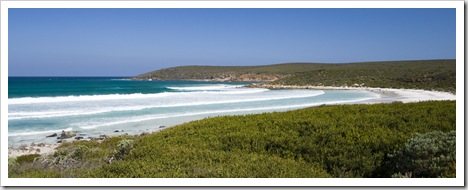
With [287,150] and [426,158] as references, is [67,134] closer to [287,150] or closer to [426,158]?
[287,150]

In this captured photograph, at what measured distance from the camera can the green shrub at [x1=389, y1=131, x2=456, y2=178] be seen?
563cm

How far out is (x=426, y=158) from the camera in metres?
5.79

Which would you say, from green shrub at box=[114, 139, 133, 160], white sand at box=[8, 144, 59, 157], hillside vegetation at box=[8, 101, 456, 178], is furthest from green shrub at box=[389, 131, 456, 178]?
white sand at box=[8, 144, 59, 157]

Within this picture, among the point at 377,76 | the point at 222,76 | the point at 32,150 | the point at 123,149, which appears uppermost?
the point at 222,76

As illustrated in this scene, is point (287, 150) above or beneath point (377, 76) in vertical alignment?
beneath

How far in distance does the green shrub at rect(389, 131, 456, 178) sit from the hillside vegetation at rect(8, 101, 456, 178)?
1 centimetres

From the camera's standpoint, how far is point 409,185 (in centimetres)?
550

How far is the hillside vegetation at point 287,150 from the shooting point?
5766 mm

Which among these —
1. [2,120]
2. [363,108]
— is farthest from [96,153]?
[363,108]

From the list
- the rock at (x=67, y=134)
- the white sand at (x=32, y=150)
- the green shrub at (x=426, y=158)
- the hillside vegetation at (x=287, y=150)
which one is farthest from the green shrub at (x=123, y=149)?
the rock at (x=67, y=134)

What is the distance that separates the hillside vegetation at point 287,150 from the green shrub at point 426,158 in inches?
0.5

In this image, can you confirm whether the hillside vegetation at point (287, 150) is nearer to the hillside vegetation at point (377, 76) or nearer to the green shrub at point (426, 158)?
the green shrub at point (426, 158)

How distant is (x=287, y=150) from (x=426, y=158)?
7.02ft

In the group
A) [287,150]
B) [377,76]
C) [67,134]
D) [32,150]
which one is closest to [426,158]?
[287,150]
